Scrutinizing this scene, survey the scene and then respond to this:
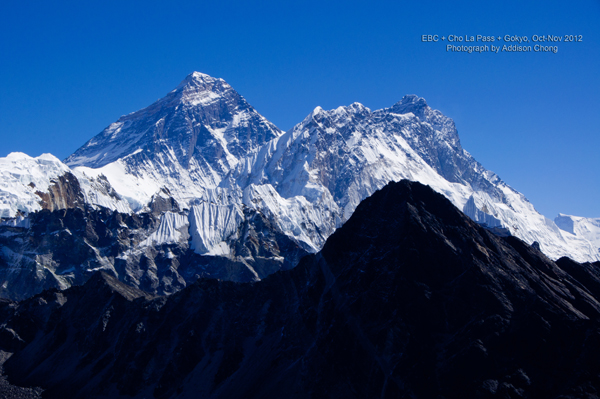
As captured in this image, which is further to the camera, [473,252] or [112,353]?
[112,353]

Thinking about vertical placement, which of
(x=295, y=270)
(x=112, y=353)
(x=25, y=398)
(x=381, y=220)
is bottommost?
(x=25, y=398)

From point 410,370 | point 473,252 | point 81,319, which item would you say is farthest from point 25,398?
point 473,252

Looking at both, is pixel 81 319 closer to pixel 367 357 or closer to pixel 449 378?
pixel 367 357

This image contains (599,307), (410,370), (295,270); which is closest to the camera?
(410,370)

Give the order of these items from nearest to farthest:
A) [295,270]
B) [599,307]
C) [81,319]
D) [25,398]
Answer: [599,307]
[25,398]
[295,270]
[81,319]

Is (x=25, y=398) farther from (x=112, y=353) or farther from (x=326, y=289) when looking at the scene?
(x=326, y=289)

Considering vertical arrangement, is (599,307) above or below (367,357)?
above

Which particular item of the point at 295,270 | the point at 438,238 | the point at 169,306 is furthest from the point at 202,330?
the point at 438,238
